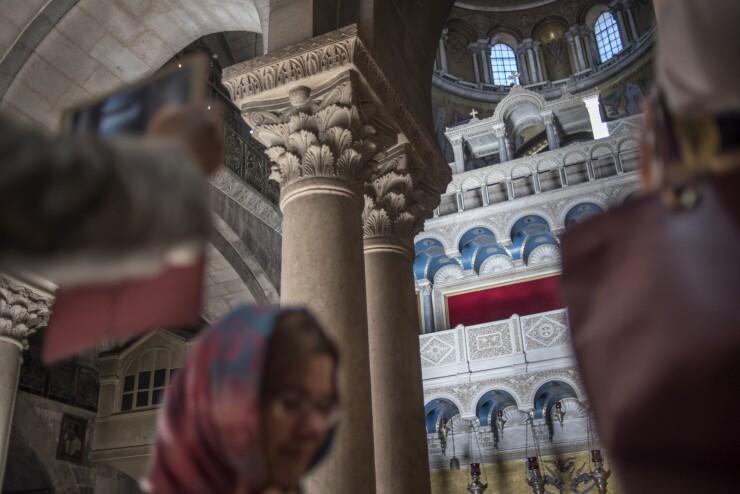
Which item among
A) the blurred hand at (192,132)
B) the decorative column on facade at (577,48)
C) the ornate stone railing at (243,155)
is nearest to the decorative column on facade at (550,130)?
the decorative column on facade at (577,48)

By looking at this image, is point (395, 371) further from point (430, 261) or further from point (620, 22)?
point (620, 22)

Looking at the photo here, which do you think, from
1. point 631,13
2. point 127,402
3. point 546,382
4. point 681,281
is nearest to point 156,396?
point 127,402

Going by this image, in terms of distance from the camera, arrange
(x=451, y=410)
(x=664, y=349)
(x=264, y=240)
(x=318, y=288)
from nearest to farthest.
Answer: (x=664, y=349) < (x=318, y=288) < (x=264, y=240) < (x=451, y=410)

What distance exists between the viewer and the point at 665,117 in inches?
61.2

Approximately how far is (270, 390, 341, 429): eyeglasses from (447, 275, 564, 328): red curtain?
16632 millimetres

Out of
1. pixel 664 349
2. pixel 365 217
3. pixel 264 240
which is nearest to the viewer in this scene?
pixel 664 349

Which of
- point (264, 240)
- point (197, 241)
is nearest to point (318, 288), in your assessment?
point (197, 241)

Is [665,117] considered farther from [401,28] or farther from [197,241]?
[401,28]

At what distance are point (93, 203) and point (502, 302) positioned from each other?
1742 cm

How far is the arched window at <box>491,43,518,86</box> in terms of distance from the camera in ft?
87.4

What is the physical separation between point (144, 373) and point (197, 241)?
50.9 feet

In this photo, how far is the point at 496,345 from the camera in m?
16.4

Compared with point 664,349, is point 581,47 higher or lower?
higher

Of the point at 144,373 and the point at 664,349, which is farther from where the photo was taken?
the point at 144,373
